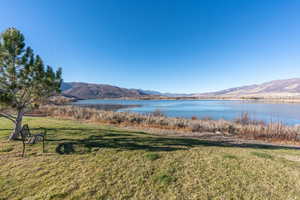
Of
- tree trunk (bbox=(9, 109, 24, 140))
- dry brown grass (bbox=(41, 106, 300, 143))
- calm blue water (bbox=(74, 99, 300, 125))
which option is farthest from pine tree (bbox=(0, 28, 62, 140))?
calm blue water (bbox=(74, 99, 300, 125))

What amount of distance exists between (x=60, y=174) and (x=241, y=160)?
560 cm

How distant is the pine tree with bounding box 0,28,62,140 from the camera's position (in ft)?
17.1

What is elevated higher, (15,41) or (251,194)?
(15,41)

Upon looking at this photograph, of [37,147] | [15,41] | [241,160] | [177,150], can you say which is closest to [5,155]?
[37,147]

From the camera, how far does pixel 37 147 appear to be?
17.3ft

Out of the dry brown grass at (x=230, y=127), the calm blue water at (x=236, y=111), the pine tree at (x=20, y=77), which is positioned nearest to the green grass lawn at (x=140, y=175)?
the pine tree at (x=20, y=77)

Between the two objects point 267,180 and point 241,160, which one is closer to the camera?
point 267,180

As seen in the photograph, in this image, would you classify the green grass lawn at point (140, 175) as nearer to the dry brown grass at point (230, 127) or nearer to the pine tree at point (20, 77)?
the pine tree at point (20, 77)

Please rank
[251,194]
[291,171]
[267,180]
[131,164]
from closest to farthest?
[251,194], [267,180], [291,171], [131,164]

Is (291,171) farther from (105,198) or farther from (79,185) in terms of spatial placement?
(79,185)

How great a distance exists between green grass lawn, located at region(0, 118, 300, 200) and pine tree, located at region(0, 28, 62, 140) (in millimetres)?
2014

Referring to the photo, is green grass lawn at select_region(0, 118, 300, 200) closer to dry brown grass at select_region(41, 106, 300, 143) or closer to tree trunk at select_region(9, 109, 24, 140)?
tree trunk at select_region(9, 109, 24, 140)

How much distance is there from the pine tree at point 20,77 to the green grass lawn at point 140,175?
201 cm

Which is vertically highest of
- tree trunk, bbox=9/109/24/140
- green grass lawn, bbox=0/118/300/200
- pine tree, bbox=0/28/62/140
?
pine tree, bbox=0/28/62/140
